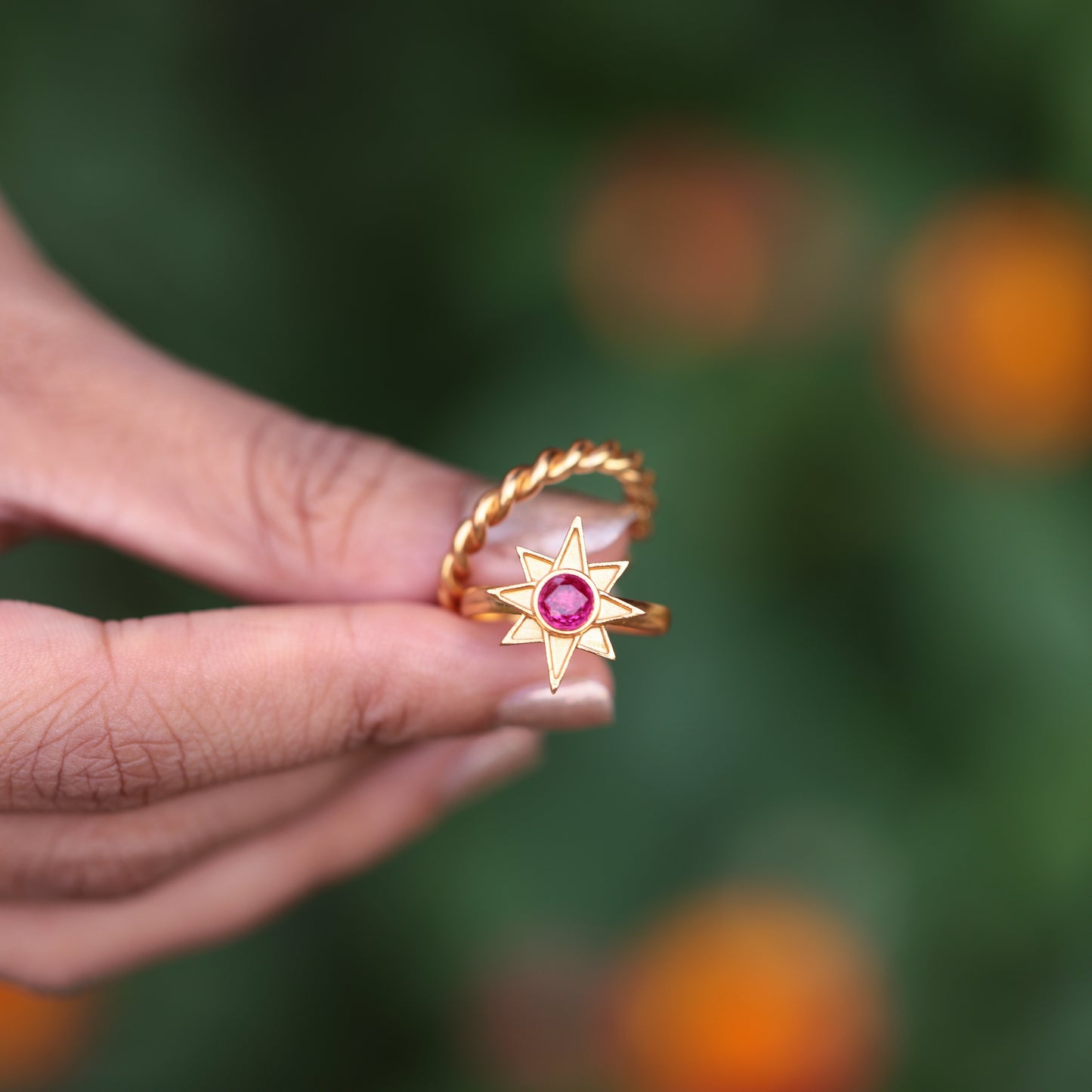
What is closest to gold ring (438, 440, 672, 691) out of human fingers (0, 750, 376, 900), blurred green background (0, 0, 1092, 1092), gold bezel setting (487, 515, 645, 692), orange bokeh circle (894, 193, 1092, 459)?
gold bezel setting (487, 515, 645, 692)

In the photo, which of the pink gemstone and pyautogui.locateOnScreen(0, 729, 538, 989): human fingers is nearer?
the pink gemstone

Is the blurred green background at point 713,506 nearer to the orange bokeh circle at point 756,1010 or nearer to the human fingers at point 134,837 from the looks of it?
the orange bokeh circle at point 756,1010

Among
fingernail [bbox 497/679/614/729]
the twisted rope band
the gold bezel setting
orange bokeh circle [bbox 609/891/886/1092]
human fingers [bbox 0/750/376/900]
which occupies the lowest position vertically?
orange bokeh circle [bbox 609/891/886/1092]

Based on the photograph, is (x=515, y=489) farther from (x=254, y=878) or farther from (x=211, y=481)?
(x=254, y=878)

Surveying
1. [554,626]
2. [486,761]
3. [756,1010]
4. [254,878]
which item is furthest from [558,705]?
[756,1010]

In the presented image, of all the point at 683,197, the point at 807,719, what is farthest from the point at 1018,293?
the point at 807,719

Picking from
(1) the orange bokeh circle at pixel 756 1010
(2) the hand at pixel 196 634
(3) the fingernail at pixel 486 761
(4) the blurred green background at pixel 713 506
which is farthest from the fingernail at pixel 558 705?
(1) the orange bokeh circle at pixel 756 1010

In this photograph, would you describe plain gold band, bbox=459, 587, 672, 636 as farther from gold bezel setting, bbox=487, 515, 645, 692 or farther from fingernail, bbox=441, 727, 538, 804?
fingernail, bbox=441, 727, 538, 804

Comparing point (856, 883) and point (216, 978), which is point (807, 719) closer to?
point (856, 883)
